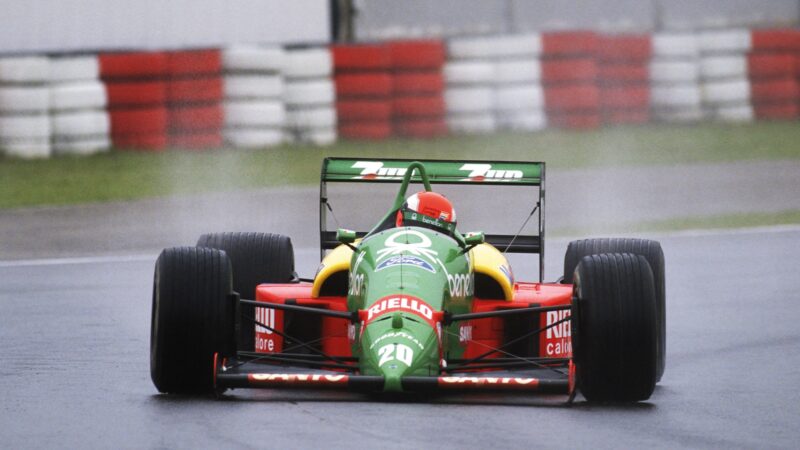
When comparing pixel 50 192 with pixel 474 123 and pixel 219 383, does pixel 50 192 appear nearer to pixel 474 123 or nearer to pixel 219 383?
pixel 474 123

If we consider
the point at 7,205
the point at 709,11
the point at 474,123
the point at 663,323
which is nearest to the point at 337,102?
the point at 474,123

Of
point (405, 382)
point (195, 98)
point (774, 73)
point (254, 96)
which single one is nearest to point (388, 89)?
point (254, 96)

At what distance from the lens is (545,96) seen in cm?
2441

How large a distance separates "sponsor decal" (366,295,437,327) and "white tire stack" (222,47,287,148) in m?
13.8

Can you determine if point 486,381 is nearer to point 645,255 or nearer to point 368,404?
point 368,404

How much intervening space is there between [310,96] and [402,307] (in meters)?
14.6

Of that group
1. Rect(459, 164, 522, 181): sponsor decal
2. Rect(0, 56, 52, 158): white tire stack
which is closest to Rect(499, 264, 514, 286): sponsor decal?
Rect(459, 164, 522, 181): sponsor decal

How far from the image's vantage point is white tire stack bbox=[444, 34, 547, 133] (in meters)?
23.7

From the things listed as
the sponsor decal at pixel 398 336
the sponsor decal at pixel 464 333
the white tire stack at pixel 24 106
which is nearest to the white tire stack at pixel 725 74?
the white tire stack at pixel 24 106

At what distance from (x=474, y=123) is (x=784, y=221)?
708 cm

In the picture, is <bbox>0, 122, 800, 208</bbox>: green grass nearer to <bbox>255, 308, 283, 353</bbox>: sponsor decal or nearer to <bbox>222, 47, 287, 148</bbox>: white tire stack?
<bbox>222, 47, 287, 148</bbox>: white tire stack

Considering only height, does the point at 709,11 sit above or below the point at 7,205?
above

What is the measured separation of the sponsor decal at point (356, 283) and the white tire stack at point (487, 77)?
14810 millimetres

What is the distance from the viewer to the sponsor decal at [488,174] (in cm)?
1048
